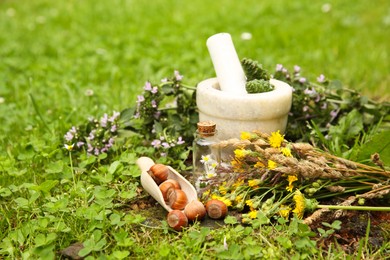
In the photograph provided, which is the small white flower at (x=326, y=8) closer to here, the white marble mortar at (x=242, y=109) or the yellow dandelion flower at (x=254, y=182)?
the white marble mortar at (x=242, y=109)

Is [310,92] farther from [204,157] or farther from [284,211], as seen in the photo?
[284,211]

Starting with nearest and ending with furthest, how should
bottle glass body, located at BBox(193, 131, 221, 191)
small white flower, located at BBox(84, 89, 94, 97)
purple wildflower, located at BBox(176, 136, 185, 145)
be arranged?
bottle glass body, located at BBox(193, 131, 221, 191), purple wildflower, located at BBox(176, 136, 185, 145), small white flower, located at BBox(84, 89, 94, 97)

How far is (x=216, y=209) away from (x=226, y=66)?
2.48 feet

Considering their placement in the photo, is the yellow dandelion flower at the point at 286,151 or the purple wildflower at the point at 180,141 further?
the purple wildflower at the point at 180,141

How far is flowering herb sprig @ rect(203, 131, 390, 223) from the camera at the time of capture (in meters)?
2.35

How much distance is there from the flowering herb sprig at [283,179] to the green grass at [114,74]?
157mm

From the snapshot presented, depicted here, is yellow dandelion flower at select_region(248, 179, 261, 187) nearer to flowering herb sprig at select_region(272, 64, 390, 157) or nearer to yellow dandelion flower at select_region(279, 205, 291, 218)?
yellow dandelion flower at select_region(279, 205, 291, 218)

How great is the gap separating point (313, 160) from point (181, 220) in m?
0.61

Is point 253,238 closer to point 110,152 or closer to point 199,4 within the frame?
point 110,152

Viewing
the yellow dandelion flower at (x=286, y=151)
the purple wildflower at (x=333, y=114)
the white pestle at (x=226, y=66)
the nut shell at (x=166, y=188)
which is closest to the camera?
the yellow dandelion flower at (x=286, y=151)

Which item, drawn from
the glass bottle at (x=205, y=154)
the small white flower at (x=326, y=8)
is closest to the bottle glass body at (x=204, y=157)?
the glass bottle at (x=205, y=154)

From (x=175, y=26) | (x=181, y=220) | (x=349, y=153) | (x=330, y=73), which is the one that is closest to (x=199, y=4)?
(x=175, y=26)

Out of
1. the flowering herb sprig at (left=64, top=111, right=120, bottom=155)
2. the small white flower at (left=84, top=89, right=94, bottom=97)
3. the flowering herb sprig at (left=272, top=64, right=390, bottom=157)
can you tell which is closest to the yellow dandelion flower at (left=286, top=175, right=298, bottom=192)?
the flowering herb sprig at (left=272, top=64, right=390, bottom=157)

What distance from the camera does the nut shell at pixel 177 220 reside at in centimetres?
232
